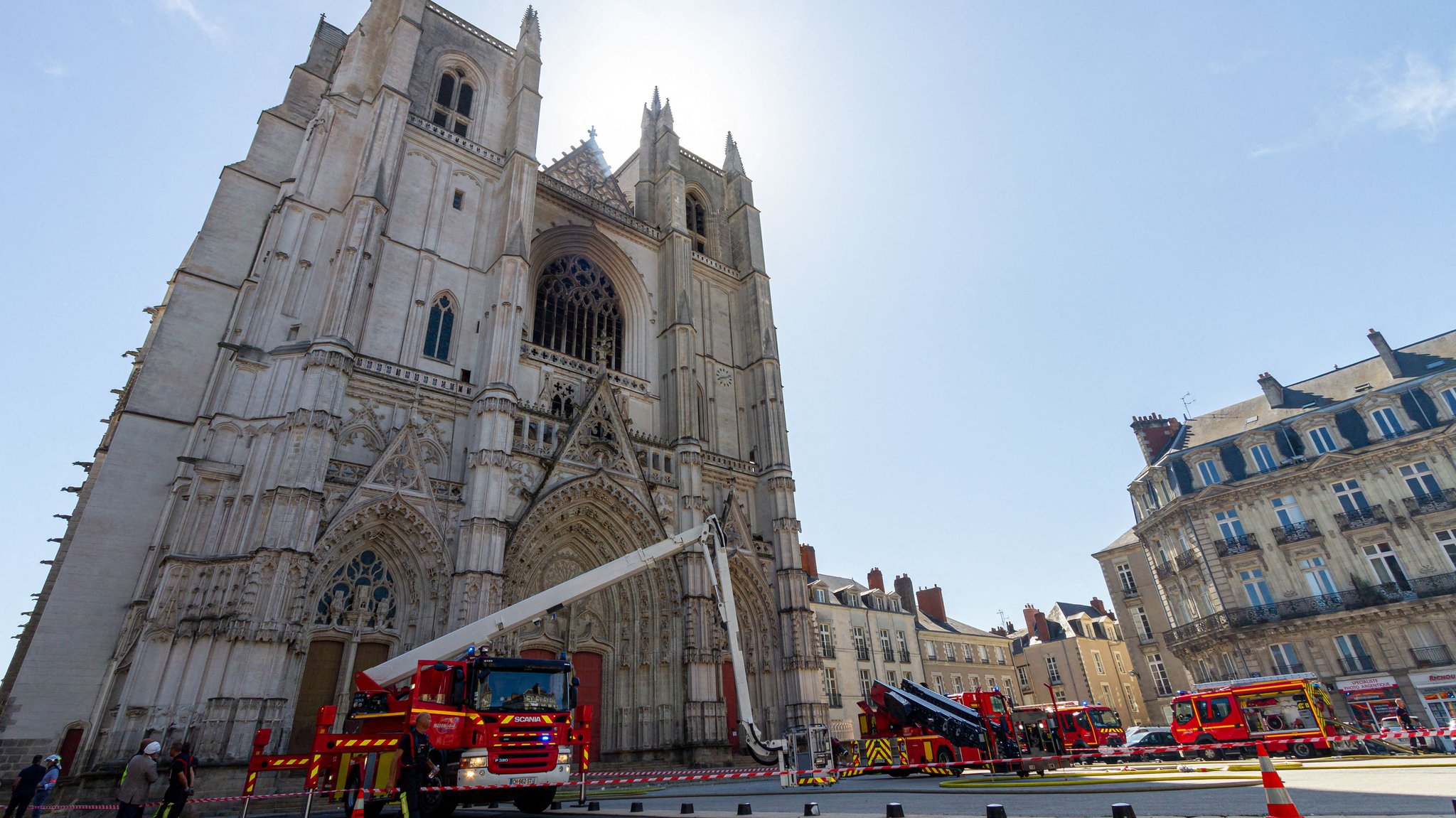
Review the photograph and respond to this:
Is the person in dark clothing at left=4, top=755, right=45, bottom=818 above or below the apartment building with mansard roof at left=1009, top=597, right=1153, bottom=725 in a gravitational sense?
below

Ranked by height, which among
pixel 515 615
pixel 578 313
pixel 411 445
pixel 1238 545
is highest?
pixel 578 313

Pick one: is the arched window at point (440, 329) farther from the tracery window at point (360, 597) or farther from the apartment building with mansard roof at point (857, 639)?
the apartment building with mansard roof at point (857, 639)

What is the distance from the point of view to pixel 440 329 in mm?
19469

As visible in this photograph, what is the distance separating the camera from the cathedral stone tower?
13453 mm

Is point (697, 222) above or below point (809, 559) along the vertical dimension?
above

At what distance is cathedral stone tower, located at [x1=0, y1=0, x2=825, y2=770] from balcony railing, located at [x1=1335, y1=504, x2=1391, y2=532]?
17.9 meters

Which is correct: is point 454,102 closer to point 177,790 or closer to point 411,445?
point 411,445

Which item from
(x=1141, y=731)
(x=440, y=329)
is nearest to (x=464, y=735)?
(x=440, y=329)

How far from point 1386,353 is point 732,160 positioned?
26.0 metres

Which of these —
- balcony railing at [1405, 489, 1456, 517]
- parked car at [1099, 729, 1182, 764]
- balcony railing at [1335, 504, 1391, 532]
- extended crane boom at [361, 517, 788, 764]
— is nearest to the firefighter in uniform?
extended crane boom at [361, 517, 788, 764]

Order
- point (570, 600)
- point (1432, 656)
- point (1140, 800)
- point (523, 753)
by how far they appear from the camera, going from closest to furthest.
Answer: point (1140, 800) → point (523, 753) → point (570, 600) → point (1432, 656)

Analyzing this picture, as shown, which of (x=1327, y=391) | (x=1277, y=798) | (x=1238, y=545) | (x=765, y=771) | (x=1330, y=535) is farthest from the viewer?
(x=1327, y=391)

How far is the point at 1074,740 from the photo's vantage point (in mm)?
19484

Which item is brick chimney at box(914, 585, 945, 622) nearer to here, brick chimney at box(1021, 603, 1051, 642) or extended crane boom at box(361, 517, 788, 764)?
brick chimney at box(1021, 603, 1051, 642)
